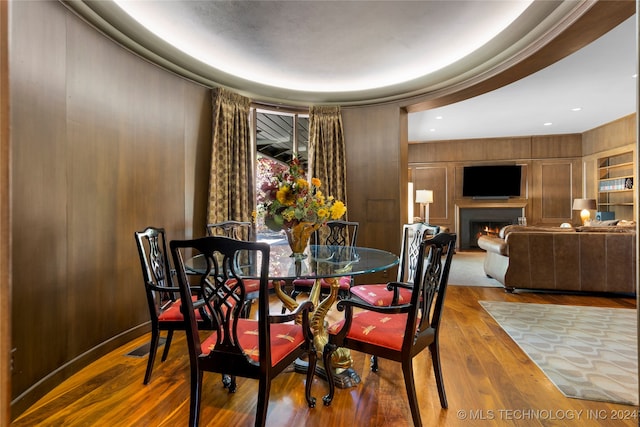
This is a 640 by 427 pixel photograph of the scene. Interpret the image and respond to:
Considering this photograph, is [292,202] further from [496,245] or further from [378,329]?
[496,245]

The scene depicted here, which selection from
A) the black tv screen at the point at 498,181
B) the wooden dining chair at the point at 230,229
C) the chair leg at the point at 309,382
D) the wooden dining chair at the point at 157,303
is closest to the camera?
the chair leg at the point at 309,382

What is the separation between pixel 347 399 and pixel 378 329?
509 mm

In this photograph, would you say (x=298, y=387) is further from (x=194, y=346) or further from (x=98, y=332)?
(x=98, y=332)

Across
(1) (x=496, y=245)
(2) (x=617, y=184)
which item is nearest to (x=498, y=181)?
(2) (x=617, y=184)

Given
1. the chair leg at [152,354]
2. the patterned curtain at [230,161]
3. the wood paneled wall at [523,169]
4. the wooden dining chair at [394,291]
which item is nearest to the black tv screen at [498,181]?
the wood paneled wall at [523,169]

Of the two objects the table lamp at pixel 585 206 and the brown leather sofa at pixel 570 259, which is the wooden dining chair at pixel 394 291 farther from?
the table lamp at pixel 585 206

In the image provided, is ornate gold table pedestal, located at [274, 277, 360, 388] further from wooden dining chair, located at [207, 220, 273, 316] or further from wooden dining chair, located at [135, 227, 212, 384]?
wooden dining chair, located at [135, 227, 212, 384]

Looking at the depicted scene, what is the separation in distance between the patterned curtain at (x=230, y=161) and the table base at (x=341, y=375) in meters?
2.00

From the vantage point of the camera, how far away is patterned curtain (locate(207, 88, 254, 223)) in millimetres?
3670

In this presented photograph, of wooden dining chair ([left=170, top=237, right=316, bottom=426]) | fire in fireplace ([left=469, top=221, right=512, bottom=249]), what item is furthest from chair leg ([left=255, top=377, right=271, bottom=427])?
fire in fireplace ([left=469, top=221, right=512, bottom=249])

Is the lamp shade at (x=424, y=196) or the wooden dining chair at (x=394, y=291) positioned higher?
the lamp shade at (x=424, y=196)

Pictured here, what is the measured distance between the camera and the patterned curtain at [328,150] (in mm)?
4402

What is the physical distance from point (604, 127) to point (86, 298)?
953cm

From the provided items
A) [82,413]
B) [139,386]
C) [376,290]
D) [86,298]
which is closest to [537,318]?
[376,290]
